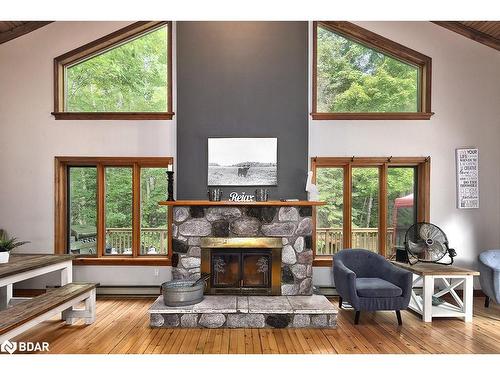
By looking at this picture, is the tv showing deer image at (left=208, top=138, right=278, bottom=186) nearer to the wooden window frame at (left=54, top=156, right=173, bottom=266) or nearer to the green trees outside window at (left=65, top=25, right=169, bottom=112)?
the wooden window frame at (left=54, top=156, right=173, bottom=266)

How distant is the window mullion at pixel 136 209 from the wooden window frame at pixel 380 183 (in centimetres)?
269

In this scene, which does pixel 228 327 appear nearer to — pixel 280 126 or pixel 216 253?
pixel 216 253

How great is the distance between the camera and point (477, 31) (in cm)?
494

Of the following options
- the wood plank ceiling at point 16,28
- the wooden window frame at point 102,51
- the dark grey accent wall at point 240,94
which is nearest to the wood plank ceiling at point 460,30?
the wood plank ceiling at point 16,28

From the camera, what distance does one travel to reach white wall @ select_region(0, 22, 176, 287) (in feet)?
16.3

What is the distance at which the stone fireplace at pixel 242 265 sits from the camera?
450cm

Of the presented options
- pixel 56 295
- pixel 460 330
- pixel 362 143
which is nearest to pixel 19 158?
pixel 56 295

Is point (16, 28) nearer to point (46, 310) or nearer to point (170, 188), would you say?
point (170, 188)

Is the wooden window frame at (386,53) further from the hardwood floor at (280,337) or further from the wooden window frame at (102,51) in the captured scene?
the hardwood floor at (280,337)

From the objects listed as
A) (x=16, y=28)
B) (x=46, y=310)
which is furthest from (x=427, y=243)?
(x=16, y=28)

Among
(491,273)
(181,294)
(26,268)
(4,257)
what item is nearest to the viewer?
(26,268)

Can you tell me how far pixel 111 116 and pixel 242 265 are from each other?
2960mm

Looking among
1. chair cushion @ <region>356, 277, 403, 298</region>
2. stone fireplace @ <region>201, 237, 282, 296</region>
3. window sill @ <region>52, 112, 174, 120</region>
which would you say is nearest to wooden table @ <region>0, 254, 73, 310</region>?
stone fireplace @ <region>201, 237, 282, 296</region>

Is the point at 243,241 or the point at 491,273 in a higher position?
the point at 243,241
